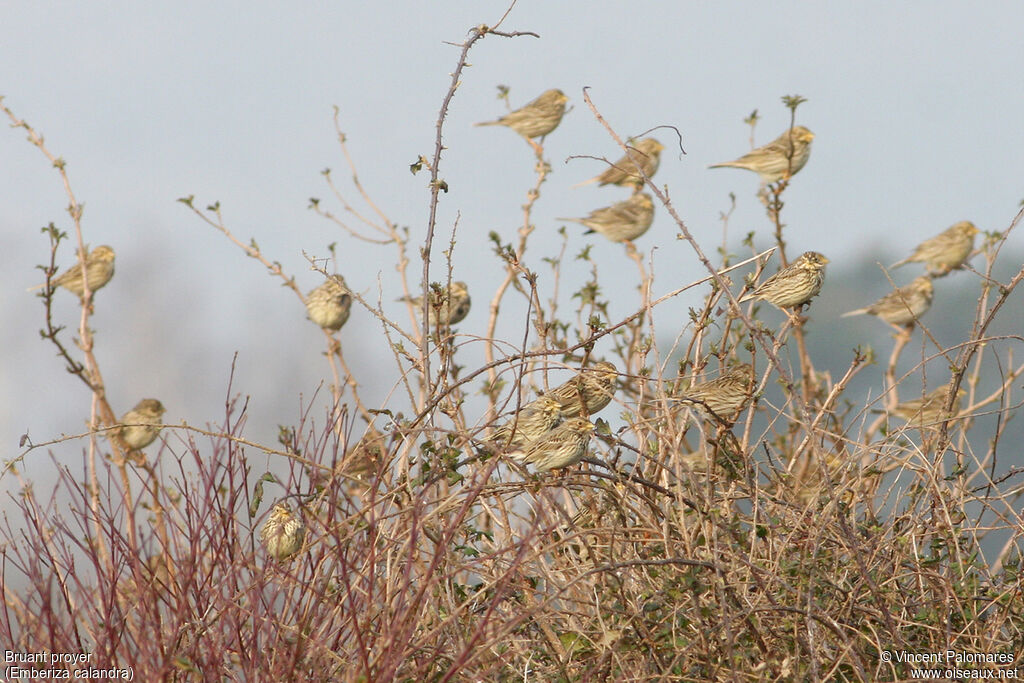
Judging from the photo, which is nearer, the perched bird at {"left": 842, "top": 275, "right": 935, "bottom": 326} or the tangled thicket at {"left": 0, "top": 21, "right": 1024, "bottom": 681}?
the tangled thicket at {"left": 0, "top": 21, "right": 1024, "bottom": 681}

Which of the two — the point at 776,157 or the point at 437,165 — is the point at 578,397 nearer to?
the point at 437,165

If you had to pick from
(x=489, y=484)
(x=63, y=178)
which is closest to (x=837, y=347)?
(x=63, y=178)

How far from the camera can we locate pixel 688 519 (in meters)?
4.48

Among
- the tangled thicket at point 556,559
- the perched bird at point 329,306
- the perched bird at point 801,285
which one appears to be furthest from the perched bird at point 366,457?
the perched bird at point 329,306

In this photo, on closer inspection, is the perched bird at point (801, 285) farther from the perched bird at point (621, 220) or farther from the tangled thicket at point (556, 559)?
the perched bird at point (621, 220)

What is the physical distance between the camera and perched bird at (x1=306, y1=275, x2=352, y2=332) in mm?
8992

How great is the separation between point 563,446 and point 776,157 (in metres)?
5.53

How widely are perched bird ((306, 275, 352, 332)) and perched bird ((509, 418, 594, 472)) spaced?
4990 millimetres

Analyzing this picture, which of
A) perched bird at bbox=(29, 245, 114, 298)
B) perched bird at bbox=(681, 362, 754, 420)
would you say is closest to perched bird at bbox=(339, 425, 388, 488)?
perched bird at bbox=(681, 362, 754, 420)

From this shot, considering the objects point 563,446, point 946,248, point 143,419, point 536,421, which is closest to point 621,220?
point 946,248

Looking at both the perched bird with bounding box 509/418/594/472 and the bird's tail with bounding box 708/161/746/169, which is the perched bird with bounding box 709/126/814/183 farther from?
the perched bird with bounding box 509/418/594/472

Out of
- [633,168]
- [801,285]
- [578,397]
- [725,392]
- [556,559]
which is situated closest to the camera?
[556,559]

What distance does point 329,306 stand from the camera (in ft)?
29.8

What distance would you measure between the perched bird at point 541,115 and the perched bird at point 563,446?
608 centimetres
